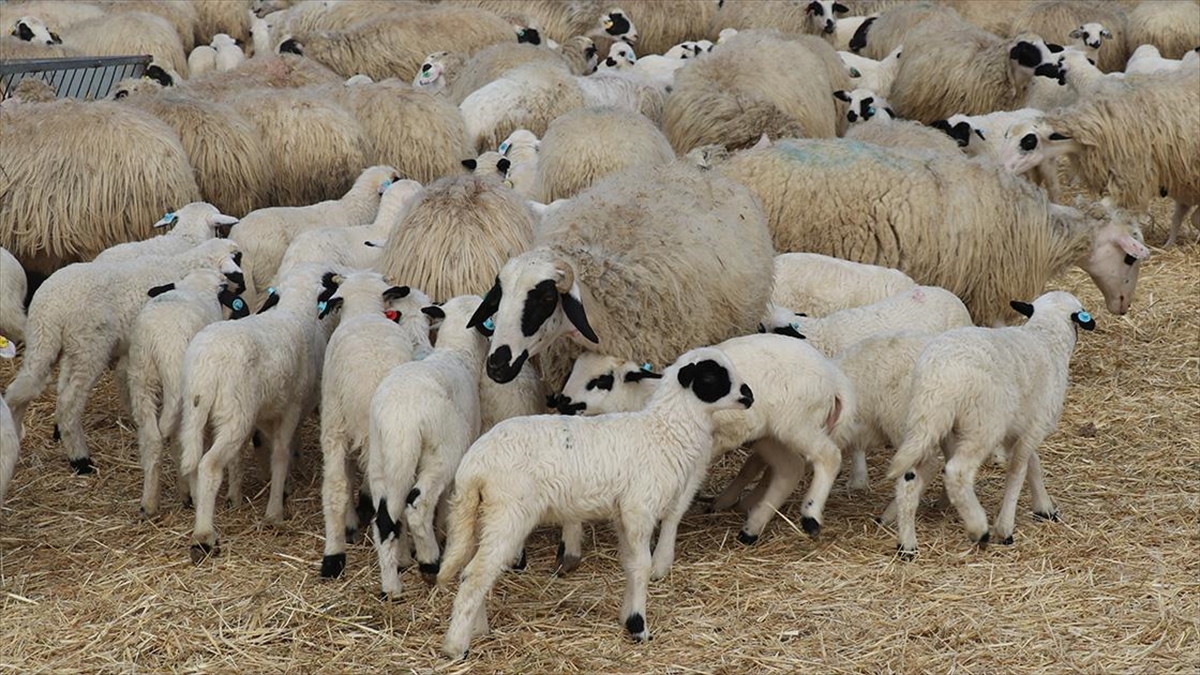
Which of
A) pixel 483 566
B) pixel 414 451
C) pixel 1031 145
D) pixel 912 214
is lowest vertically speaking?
pixel 1031 145

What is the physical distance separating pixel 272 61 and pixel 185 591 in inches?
223

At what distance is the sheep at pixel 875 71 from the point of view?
12570 millimetres

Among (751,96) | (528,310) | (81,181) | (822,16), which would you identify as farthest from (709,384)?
(822,16)

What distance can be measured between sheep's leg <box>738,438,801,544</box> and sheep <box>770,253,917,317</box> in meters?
1.25

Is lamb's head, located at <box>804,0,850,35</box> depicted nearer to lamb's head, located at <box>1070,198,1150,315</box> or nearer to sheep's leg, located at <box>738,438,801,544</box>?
lamb's head, located at <box>1070,198,1150,315</box>

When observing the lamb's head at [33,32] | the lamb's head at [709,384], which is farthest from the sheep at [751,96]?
the lamb's head at [33,32]

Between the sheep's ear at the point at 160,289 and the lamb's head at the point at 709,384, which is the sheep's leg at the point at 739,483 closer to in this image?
the lamb's head at the point at 709,384

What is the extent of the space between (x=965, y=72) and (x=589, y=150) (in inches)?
191

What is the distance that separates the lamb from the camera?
661 centimetres

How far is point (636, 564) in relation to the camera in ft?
15.1

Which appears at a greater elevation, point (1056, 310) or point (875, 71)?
point (1056, 310)

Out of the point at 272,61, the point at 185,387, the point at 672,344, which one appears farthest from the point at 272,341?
the point at 272,61

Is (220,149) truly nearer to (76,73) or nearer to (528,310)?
(528,310)

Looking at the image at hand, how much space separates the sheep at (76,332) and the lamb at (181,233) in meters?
0.45
